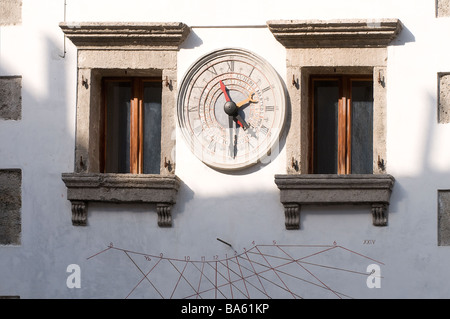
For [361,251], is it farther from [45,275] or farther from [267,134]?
[45,275]

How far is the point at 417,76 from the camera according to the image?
13.3 m

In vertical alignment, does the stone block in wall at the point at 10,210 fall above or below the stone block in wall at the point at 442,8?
below

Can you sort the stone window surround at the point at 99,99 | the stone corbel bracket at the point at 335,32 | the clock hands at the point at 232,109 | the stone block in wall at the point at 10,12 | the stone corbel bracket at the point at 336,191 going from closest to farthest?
the stone corbel bracket at the point at 336,191 < the stone corbel bracket at the point at 335,32 < the clock hands at the point at 232,109 < the stone window surround at the point at 99,99 < the stone block in wall at the point at 10,12

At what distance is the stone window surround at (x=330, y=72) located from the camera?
13.1 metres

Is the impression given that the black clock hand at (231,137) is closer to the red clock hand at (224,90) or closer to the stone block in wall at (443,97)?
the red clock hand at (224,90)

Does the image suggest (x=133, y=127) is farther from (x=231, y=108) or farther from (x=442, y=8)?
(x=442, y=8)

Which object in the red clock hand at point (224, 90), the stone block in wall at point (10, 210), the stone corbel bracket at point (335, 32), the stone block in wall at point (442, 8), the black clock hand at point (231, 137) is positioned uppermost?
the stone block in wall at point (442, 8)

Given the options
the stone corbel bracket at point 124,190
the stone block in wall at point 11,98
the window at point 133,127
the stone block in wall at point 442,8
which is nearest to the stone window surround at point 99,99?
the stone corbel bracket at point 124,190

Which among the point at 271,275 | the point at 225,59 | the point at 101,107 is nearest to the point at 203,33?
the point at 225,59

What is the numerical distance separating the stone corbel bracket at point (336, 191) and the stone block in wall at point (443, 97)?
722 mm

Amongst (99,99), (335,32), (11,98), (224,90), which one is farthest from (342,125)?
(11,98)

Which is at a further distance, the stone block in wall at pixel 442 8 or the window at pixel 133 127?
the window at pixel 133 127

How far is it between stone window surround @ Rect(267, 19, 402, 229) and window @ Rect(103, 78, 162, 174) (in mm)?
1280

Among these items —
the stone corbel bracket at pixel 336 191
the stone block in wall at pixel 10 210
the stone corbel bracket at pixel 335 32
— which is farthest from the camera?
the stone block in wall at pixel 10 210
